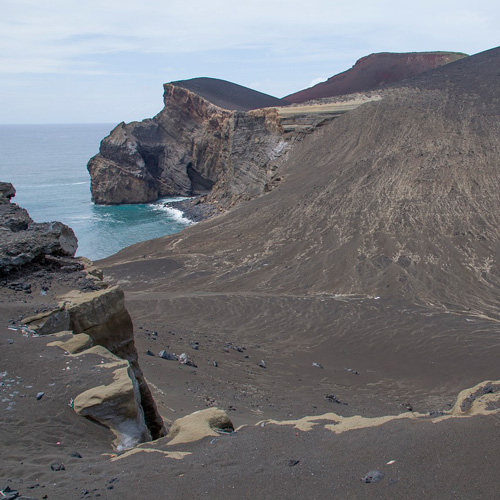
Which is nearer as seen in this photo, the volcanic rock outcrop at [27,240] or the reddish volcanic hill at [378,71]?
the volcanic rock outcrop at [27,240]

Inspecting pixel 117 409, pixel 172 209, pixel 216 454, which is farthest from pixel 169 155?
pixel 216 454

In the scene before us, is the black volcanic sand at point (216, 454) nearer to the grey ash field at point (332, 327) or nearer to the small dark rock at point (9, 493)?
the grey ash field at point (332, 327)

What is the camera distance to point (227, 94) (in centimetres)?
6556

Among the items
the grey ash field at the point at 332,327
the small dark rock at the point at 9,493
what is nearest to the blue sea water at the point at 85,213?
the grey ash field at the point at 332,327

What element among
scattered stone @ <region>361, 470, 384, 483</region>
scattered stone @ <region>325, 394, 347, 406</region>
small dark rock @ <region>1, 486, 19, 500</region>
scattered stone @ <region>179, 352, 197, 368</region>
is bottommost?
scattered stone @ <region>325, 394, 347, 406</region>

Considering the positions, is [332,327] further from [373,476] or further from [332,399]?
[373,476]

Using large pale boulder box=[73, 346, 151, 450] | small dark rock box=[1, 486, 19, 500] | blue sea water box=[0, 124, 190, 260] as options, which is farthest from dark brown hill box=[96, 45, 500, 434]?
blue sea water box=[0, 124, 190, 260]

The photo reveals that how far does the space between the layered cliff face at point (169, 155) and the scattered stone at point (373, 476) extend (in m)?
45.0

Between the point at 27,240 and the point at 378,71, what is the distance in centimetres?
7321

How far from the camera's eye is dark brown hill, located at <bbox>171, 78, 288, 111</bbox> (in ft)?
195

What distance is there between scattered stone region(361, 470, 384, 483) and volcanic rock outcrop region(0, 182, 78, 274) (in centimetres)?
721

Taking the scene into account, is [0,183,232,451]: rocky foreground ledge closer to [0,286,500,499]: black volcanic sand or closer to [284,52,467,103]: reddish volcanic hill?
[0,286,500,499]: black volcanic sand

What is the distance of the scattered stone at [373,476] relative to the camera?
5.21 meters

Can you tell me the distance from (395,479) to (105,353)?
13.6 feet
